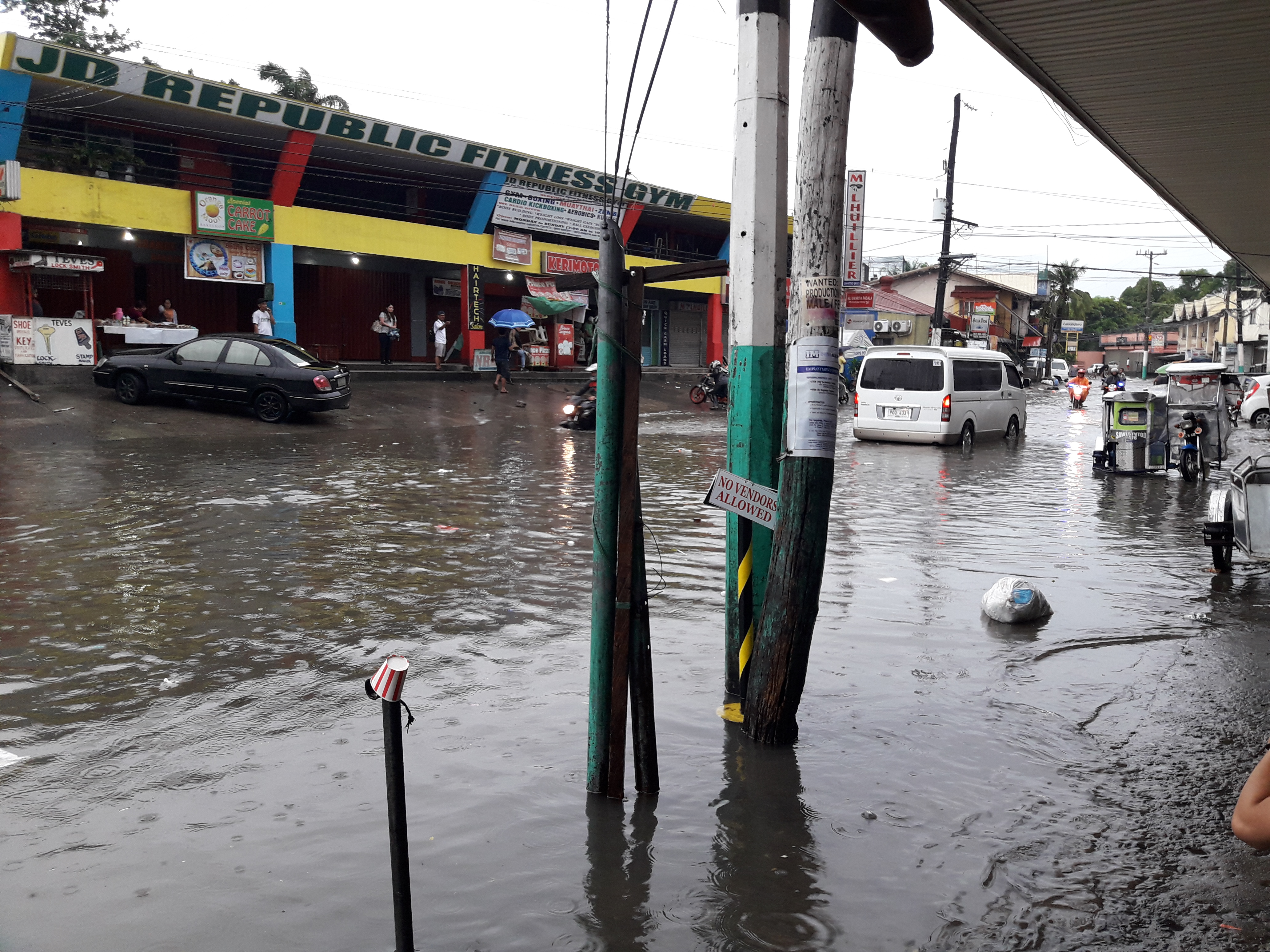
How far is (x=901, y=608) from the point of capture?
7055 millimetres

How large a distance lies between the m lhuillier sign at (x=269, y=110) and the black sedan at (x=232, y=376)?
666 cm

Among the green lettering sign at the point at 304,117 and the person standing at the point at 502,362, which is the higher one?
the green lettering sign at the point at 304,117

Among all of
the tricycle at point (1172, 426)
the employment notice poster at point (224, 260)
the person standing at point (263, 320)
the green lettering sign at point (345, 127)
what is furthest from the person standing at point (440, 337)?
the tricycle at point (1172, 426)

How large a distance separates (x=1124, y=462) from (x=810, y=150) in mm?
12246

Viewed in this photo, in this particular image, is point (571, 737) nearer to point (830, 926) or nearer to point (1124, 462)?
point (830, 926)

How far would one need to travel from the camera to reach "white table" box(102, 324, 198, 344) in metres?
21.4

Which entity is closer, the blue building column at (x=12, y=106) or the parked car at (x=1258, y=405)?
the blue building column at (x=12, y=106)

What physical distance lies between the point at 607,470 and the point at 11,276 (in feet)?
70.5

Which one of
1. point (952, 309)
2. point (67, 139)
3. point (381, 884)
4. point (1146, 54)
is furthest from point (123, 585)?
point (952, 309)

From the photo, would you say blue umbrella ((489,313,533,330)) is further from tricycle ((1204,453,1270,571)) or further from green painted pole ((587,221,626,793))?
green painted pole ((587,221,626,793))

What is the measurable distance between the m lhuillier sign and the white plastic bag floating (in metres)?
12.4

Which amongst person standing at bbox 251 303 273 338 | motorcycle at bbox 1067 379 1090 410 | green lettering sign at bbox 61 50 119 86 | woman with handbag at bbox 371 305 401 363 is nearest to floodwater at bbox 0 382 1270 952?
person standing at bbox 251 303 273 338

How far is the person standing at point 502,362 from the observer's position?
1048 inches

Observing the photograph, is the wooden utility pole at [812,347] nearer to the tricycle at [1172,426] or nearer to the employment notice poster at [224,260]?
the tricycle at [1172,426]
